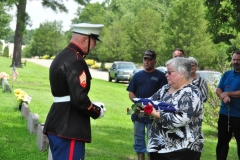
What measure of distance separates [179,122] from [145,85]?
274cm

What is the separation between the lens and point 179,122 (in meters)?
4.38

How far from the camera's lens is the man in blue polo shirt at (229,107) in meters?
7.07

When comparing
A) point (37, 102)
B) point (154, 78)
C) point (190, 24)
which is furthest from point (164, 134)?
point (190, 24)

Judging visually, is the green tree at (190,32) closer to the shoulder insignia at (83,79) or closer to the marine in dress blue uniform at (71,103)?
the marine in dress blue uniform at (71,103)

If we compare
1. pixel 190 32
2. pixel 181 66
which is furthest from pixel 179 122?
pixel 190 32

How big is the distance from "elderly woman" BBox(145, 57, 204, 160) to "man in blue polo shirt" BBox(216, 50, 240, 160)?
262 cm

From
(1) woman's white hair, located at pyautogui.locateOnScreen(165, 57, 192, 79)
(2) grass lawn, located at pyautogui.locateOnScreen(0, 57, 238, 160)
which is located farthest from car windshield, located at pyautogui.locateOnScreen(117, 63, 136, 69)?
(1) woman's white hair, located at pyautogui.locateOnScreen(165, 57, 192, 79)

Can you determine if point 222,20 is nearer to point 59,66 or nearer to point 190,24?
point 59,66

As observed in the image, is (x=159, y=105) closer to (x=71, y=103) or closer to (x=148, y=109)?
(x=148, y=109)

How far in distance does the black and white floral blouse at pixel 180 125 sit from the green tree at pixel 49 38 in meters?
85.3

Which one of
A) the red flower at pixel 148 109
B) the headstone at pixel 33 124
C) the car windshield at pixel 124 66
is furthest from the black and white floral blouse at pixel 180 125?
the car windshield at pixel 124 66

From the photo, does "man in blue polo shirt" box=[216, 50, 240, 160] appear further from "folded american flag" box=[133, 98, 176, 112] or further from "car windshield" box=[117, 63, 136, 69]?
"car windshield" box=[117, 63, 136, 69]

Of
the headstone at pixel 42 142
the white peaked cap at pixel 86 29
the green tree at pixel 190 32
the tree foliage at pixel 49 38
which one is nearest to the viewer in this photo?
the white peaked cap at pixel 86 29

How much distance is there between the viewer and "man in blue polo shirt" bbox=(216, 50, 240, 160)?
7066 mm
